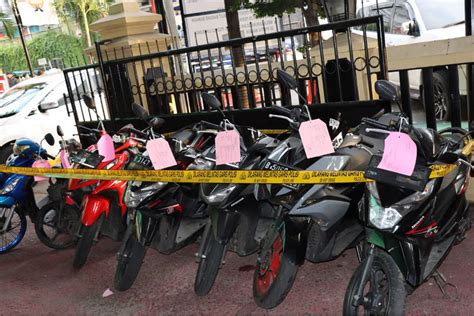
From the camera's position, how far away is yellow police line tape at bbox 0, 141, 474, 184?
2578 millimetres

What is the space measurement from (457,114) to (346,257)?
160 cm

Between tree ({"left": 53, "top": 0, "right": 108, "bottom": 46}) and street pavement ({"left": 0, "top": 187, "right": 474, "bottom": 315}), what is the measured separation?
2899cm

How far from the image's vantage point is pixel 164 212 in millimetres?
3430

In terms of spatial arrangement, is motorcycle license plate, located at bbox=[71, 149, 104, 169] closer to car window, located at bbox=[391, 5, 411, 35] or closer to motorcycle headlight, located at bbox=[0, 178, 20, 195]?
motorcycle headlight, located at bbox=[0, 178, 20, 195]

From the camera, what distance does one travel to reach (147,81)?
5961 mm

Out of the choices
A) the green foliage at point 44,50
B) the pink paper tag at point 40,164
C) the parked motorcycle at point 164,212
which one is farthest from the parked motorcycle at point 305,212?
the green foliage at point 44,50

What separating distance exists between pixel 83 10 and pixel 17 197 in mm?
29194

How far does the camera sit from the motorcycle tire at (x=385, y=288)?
7.66 feet

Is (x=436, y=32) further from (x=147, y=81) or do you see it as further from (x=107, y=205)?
(x=107, y=205)

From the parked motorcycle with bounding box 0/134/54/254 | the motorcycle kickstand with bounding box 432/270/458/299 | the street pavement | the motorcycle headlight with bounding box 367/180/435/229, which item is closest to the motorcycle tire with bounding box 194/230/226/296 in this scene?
the street pavement

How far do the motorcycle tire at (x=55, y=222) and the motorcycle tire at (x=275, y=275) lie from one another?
2122mm

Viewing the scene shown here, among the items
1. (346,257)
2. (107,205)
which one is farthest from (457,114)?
(107,205)

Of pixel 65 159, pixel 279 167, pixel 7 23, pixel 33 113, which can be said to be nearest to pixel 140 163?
pixel 65 159

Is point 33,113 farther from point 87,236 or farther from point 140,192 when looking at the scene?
point 140,192
